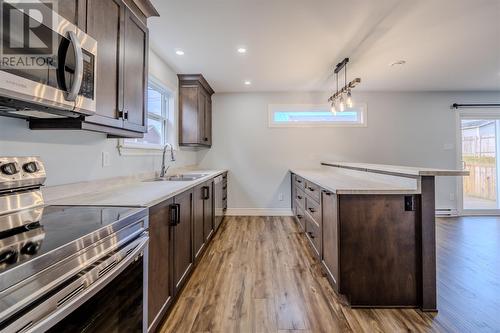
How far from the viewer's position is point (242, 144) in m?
4.89

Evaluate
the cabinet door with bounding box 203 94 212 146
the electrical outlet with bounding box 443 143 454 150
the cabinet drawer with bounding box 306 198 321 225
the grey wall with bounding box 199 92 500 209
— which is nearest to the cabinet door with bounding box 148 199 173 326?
the cabinet drawer with bounding box 306 198 321 225

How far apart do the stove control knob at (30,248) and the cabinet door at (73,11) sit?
1084 mm

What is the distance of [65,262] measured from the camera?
0.78 m

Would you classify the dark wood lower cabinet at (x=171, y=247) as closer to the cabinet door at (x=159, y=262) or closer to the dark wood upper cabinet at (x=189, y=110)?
the cabinet door at (x=159, y=262)

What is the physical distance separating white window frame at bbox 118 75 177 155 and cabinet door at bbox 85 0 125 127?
2.90ft

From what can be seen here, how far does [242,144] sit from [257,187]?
0.92 metres

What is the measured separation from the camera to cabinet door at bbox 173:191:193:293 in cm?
189

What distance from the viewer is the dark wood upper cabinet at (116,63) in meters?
1.35

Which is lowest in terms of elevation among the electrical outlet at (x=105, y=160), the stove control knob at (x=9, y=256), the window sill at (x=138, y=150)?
the stove control knob at (x=9, y=256)

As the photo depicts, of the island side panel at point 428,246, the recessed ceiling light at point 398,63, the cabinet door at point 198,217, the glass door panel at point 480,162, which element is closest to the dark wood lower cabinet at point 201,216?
the cabinet door at point 198,217

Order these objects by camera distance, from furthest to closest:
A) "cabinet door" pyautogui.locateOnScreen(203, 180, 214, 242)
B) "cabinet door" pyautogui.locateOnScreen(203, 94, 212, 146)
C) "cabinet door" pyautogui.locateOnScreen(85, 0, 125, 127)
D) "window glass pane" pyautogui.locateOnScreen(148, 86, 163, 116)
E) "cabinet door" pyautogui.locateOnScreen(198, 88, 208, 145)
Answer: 1. "cabinet door" pyautogui.locateOnScreen(203, 94, 212, 146)
2. "cabinet door" pyautogui.locateOnScreen(198, 88, 208, 145)
3. "window glass pane" pyautogui.locateOnScreen(148, 86, 163, 116)
4. "cabinet door" pyautogui.locateOnScreen(203, 180, 214, 242)
5. "cabinet door" pyautogui.locateOnScreen(85, 0, 125, 127)

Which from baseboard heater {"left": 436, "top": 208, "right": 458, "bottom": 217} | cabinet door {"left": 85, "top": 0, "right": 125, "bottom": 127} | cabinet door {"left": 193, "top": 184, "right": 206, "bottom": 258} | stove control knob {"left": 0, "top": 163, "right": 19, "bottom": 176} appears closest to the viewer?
stove control knob {"left": 0, "top": 163, "right": 19, "bottom": 176}

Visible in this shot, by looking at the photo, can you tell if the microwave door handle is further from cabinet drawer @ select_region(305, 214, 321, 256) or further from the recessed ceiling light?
the recessed ceiling light

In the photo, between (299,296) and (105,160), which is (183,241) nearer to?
(105,160)
